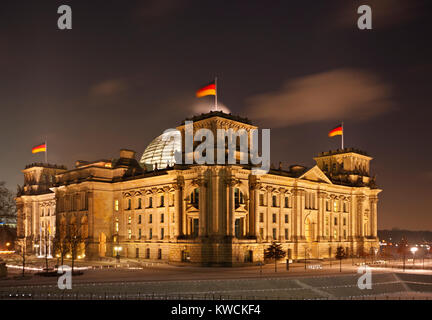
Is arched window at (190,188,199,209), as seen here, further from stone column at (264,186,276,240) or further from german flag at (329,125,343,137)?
german flag at (329,125,343,137)

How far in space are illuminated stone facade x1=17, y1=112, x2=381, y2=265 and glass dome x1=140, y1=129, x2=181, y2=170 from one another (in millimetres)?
6773

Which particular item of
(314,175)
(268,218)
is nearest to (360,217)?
(314,175)

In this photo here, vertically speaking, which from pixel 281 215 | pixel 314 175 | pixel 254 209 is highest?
pixel 314 175

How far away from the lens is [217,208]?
78.0 meters

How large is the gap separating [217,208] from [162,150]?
3869 cm

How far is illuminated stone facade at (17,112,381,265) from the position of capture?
7869 centimetres

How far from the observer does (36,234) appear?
410 feet

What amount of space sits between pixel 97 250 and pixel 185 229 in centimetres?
2366

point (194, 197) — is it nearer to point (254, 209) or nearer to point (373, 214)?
point (254, 209)

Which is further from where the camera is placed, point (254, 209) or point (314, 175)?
point (314, 175)

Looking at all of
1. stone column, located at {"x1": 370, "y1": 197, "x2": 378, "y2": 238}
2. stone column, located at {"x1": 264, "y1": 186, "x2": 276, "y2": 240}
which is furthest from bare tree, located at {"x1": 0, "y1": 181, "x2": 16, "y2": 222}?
stone column, located at {"x1": 370, "y1": 197, "x2": 378, "y2": 238}

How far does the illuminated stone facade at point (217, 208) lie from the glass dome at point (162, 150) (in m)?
6.77
